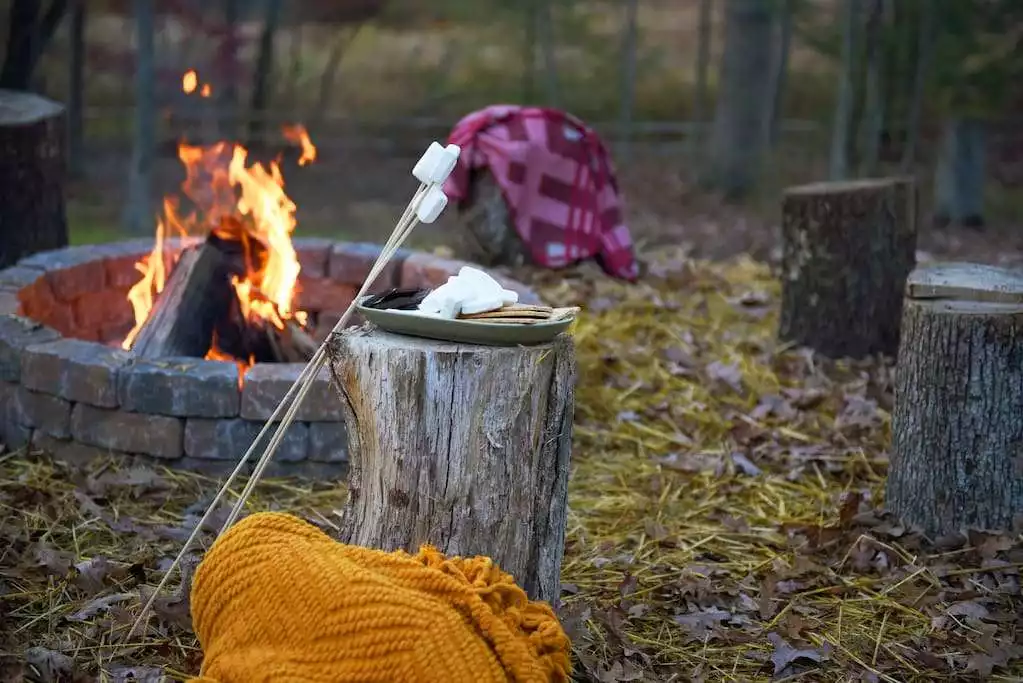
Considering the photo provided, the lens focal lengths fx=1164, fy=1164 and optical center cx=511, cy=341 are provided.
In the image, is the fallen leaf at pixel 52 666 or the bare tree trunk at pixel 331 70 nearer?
the fallen leaf at pixel 52 666

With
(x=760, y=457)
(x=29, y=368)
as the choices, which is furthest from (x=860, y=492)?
(x=29, y=368)

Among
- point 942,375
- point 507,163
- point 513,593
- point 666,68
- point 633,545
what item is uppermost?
point 666,68

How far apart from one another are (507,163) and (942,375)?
4.07m

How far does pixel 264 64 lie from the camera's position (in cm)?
1454

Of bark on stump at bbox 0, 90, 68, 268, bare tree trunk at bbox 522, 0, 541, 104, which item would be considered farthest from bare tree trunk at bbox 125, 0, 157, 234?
bare tree trunk at bbox 522, 0, 541, 104

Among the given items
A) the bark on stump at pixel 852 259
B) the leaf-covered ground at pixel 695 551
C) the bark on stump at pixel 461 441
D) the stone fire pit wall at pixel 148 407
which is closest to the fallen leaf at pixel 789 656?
the leaf-covered ground at pixel 695 551

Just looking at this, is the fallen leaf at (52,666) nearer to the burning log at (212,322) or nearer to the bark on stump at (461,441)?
the bark on stump at (461,441)

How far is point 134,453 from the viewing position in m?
4.73

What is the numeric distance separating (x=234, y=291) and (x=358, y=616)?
3011mm

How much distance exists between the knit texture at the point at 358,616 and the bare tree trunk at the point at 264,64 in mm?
11659

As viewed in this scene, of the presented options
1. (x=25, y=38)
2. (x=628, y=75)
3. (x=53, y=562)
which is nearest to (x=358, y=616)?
(x=53, y=562)

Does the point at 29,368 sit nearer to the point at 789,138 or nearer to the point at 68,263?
the point at 68,263

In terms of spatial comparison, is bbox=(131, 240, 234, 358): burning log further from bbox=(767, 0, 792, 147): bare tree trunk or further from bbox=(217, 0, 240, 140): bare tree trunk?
bbox=(767, 0, 792, 147): bare tree trunk

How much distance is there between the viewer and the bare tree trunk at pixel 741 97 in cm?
1268
